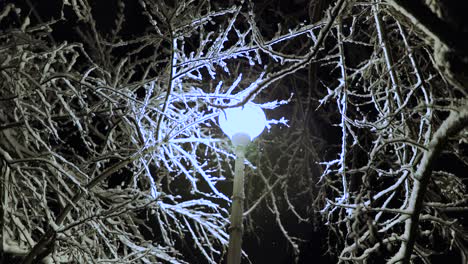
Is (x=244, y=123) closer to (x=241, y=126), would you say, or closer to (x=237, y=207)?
(x=241, y=126)

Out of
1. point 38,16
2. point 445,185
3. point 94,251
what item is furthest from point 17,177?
point 445,185

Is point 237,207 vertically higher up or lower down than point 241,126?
lower down

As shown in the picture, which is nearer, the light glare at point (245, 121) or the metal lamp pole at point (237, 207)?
the metal lamp pole at point (237, 207)

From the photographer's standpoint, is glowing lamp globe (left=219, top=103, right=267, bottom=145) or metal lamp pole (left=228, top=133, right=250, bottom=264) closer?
metal lamp pole (left=228, top=133, right=250, bottom=264)

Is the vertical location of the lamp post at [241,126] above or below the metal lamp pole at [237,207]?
above

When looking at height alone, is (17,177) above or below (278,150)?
below

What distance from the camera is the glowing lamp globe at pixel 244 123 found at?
4.64 metres

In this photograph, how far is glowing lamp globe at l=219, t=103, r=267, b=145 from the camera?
4.64 meters

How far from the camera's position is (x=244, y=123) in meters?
4.65

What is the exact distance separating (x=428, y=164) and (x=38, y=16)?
590cm

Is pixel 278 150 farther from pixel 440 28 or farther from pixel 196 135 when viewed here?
pixel 440 28

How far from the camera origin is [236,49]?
223 inches

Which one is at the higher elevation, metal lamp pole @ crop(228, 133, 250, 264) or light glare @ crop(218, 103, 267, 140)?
light glare @ crop(218, 103, 267, 140)

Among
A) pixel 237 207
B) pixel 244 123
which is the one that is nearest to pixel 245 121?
pixel 244 123
